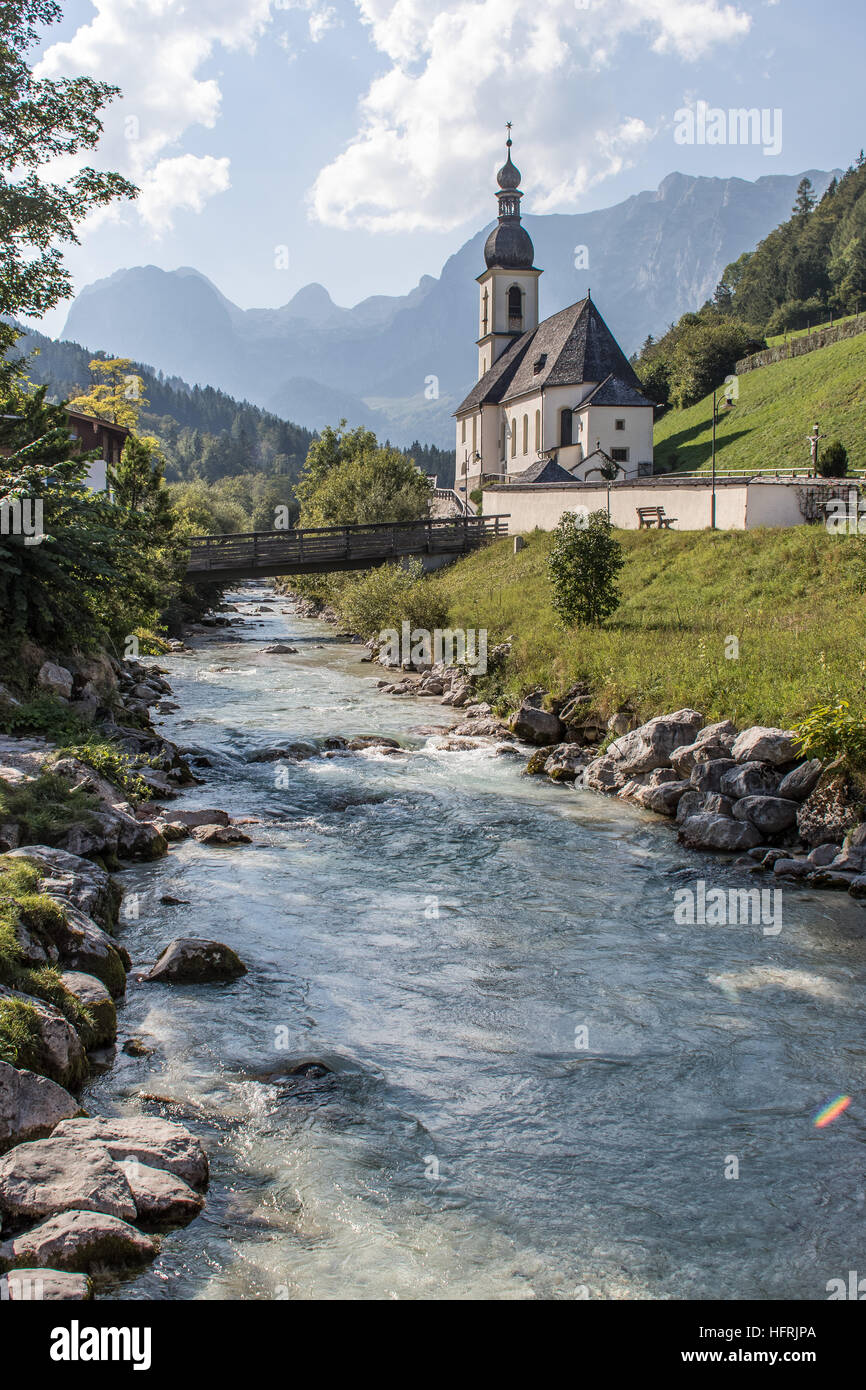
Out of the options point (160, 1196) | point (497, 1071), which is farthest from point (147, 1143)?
point (497, 1071)

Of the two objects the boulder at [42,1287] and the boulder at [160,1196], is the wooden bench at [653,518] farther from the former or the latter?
the boulder at [42,1287]

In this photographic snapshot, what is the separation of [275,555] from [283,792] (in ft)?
84.1

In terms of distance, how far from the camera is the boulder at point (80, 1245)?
17.0 feet

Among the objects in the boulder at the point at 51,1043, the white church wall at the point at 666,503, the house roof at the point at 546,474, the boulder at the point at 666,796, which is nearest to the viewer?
the boulder at the point at 51,1043

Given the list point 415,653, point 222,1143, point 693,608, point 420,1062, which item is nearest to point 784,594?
point 693,608

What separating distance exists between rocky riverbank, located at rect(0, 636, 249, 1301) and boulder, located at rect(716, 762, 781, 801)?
22.4 ft

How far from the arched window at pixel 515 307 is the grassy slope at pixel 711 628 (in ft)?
176

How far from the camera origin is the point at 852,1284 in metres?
5.70

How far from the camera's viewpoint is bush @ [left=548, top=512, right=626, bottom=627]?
80.2 feet

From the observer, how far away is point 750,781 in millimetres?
14039

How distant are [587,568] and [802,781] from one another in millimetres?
11900

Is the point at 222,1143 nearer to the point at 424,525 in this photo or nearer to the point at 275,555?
the point at 275,555

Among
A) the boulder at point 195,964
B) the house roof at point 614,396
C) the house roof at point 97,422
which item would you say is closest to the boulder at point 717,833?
the boulder at point 195,964

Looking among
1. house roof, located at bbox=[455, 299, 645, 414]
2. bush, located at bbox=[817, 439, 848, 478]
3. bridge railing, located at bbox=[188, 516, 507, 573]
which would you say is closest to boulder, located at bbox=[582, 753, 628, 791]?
bush, located at bbox=[817, 439, 848, 478]
